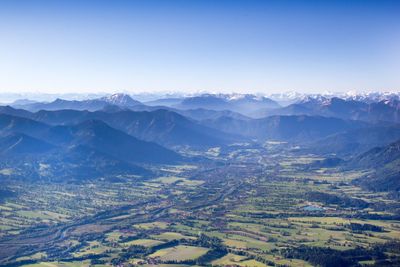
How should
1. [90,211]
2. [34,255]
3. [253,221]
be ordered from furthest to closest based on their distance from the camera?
[90,211], [253,221], [34,255]

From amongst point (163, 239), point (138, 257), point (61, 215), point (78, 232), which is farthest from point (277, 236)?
point (61, 215)

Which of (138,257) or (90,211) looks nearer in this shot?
(138,257)

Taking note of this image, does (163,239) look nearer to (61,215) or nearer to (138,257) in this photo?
(138,257)

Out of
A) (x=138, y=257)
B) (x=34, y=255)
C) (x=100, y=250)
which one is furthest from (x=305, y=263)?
(x=34, y=255)

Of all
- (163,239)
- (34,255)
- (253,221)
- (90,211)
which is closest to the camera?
(34,255)

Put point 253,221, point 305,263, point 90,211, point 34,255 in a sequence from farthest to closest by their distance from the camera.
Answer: point 90,211 → point 253,221 → point 34,255 → point 305,263

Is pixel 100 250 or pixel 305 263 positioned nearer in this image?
pixel 305 263

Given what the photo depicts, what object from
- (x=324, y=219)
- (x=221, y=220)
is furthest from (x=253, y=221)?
(x=324, y=219)

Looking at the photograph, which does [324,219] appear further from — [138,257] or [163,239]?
[138,257]

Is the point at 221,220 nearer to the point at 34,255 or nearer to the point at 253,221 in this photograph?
the point at 253,221
